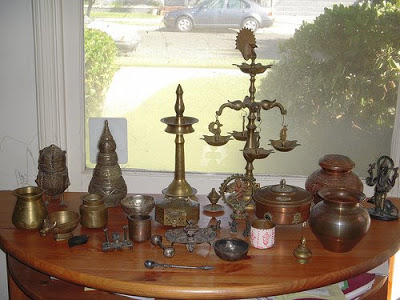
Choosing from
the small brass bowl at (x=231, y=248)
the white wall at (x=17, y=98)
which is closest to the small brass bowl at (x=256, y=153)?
the small brass bowl at (x=231, y=248)

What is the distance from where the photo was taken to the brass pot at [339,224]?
1.47 m

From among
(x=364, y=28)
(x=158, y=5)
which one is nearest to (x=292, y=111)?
(x=364, y=28)

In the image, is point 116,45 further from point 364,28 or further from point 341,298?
point 341,298

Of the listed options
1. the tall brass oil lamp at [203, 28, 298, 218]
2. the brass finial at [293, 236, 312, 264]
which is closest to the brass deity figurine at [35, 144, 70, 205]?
the tall brass oil lamp at [203, 28, 298, 218]

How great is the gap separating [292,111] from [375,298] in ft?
2.61

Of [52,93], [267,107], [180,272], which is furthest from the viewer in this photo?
[52,93]

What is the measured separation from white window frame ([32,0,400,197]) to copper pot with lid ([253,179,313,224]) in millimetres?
531

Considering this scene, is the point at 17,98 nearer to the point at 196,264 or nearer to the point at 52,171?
the point at 52,171

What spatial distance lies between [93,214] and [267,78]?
3.06 ft

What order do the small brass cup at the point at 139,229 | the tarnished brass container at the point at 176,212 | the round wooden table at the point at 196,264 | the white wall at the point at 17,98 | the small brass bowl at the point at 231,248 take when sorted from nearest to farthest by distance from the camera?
the round wooden table at the point at 196,264 → the small brass bowl at the point at 231,248 → the small brass cup at the point at 139,229 → the tarnished brass container at the point at 176,212 → the white wall at the point at 17,98

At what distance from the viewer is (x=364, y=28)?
2068 millimetres

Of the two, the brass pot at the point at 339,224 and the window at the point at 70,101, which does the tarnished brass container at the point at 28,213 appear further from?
the brass pot at the point at 339,224

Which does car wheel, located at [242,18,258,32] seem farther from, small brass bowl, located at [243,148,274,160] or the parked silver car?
small brass bowl, located at [243,148,274,160]

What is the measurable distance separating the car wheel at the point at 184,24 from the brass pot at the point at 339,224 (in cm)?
96
